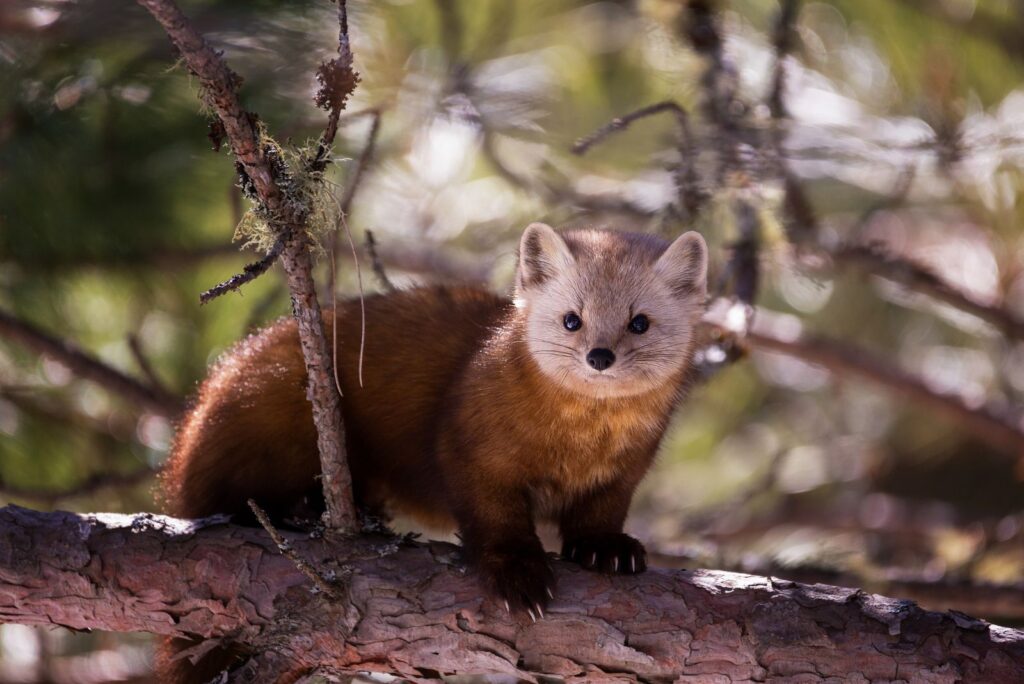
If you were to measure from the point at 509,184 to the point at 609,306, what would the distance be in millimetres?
3061

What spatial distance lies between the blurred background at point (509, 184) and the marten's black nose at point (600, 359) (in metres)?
0.92

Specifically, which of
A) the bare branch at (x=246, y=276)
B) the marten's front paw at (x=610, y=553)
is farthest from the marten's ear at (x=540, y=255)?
the bare branch at (x=246, y=276)

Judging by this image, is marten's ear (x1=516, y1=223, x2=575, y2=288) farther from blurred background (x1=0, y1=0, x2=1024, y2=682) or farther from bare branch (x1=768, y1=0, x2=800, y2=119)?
bare branch (x1=768, y1=0, x2=800, y2=119)

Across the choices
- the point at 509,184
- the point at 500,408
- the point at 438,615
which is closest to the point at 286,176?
the point at 500,408

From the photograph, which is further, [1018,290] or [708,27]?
[1018,290]

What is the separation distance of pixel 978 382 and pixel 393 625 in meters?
6.02

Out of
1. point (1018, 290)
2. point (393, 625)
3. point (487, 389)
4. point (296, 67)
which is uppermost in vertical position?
point (1018, 290)

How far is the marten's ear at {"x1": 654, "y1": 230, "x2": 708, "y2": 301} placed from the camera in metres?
4.07

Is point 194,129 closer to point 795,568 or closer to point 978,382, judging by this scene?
point 795,568

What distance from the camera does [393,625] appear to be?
11.7 feet

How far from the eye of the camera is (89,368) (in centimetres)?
502

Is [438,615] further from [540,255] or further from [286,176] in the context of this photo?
[286,176]

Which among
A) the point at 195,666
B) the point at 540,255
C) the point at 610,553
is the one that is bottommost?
the point at 195,666

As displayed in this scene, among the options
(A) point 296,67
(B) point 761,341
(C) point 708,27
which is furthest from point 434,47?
(B) point 761,341
